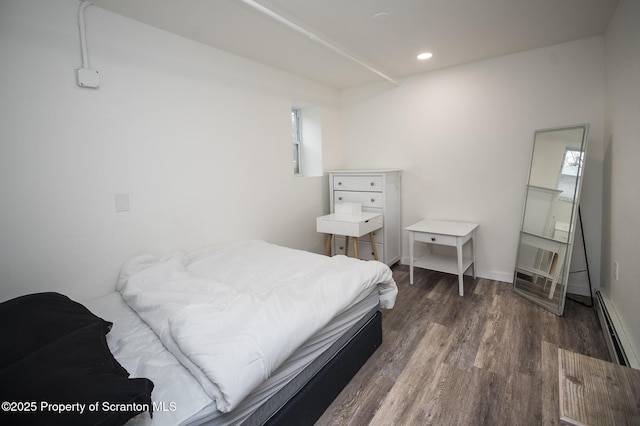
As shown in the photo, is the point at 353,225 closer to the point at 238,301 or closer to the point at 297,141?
the point at 297,141

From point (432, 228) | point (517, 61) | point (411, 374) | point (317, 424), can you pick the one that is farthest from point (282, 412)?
point (517, 61)

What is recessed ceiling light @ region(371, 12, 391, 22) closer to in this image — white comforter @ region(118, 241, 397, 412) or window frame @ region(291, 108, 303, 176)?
white comforter @ region(118, 241, 397, 412)

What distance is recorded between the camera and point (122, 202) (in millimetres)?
1956

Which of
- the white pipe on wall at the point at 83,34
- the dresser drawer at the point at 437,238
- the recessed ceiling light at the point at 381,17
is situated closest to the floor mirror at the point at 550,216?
the dresser drawer at the point at 437,238

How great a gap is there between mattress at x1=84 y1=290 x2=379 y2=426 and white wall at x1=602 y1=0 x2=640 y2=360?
162cm

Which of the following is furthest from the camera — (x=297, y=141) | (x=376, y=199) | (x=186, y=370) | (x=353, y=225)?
(x=297, y=141)

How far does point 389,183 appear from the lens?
3.35m

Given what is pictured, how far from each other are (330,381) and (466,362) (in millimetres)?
941

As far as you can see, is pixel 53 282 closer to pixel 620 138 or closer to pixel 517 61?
pixel 620 138

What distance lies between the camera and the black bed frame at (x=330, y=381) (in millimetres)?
1268

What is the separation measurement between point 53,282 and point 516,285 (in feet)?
11.9

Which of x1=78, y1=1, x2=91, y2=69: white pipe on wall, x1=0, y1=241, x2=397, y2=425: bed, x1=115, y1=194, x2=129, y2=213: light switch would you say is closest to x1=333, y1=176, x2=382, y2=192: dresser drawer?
x1=0, y1=241, x2=397, y2=425: bed

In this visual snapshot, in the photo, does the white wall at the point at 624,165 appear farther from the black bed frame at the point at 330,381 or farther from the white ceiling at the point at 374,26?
the black bed frame at the point at 330,381

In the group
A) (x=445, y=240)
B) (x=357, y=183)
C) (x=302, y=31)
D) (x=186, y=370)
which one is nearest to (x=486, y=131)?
(x=445, y=240)
